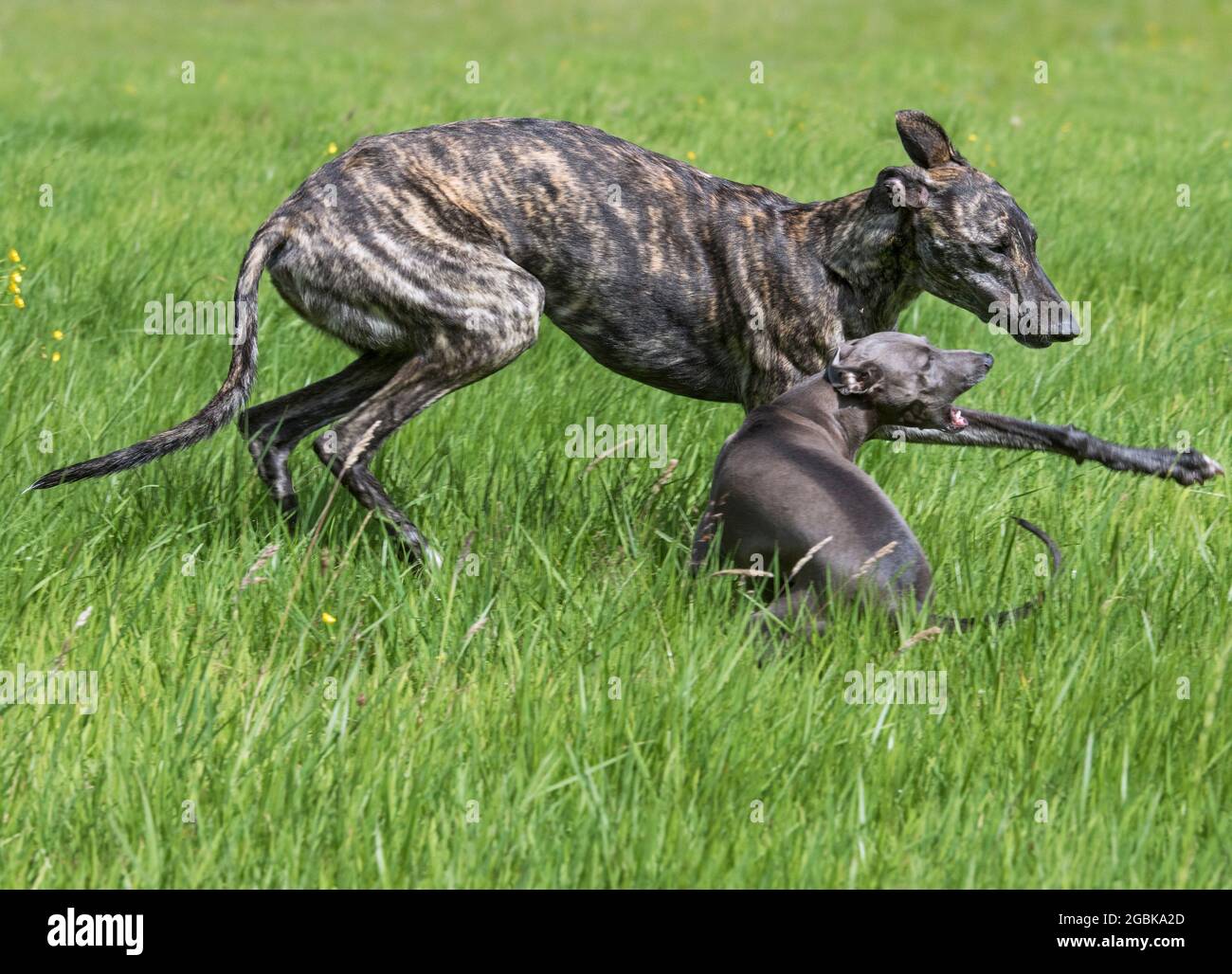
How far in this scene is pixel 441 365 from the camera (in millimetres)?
4305

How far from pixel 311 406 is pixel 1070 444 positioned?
245 cm

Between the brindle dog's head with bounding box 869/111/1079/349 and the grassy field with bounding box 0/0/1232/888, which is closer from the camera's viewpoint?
the grassy field with bounding box 0/0/1232/888

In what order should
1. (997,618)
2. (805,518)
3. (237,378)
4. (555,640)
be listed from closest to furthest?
(555,640)
(997,618)
(805,518)
(237,378)

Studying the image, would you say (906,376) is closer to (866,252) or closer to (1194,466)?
(866,252)

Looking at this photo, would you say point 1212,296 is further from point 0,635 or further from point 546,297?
point 0,635

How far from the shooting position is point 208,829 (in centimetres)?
264

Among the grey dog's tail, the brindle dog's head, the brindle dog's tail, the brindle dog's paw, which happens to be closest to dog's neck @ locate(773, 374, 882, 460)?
the brindle dog's head

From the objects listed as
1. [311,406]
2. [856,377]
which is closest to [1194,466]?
[856,377]

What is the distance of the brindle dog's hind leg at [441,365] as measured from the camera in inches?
167

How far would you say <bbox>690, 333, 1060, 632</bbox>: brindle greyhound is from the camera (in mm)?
3791

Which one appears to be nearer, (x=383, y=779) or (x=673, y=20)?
(x=383, y=779)

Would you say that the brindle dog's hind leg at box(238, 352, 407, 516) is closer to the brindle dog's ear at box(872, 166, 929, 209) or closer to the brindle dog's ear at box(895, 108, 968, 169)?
the brindle dog's ear at box(872, 166, 929, 209)

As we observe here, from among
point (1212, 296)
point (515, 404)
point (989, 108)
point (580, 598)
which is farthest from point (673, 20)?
point (580, 598)
